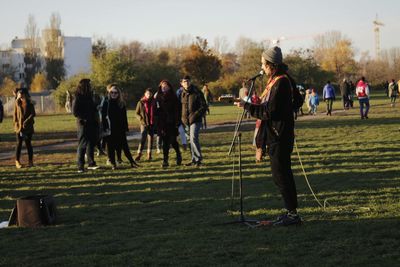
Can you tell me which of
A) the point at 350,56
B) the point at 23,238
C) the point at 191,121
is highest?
the point at 350,56

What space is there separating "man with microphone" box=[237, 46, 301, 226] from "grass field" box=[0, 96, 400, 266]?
0.41 m

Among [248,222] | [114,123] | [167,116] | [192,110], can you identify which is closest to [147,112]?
[114,123]

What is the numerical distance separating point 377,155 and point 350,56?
9292 cm

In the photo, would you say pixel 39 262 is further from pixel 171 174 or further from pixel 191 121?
pixel 191 121

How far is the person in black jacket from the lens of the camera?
13992 mm

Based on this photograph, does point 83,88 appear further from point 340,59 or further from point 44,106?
point 340,59

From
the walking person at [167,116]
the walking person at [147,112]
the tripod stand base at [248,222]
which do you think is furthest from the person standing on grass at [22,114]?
the tripod stand base at [248,222]

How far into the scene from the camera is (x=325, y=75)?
78.5 meters

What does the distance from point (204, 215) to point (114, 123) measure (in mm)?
6249

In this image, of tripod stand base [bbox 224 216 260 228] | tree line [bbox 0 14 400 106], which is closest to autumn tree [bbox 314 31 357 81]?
tree line [bbox 0 14 400 106]

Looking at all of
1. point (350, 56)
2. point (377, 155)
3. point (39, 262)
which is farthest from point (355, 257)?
point (350, 56)

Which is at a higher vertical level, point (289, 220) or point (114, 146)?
point (114, 146)

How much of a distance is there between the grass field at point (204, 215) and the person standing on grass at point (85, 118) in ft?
1.88

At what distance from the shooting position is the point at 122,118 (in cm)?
1416
